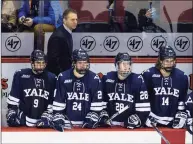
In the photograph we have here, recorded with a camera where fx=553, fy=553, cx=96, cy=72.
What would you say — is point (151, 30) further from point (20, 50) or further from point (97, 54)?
point (20, 50)

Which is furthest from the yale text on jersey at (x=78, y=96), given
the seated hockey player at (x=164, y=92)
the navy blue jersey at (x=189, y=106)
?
the navy blue jersey at (x=189, y=106)

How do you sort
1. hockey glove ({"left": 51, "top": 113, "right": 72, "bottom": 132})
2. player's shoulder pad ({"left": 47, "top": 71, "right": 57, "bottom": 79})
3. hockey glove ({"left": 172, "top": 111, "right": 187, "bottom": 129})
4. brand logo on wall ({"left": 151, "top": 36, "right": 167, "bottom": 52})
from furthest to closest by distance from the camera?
brand logo on wall ({"left": 151, "top": 36, "right": 167, "bottom": 52})
player's shoulder pad ({"left": 47, "top": 71, "right": 57, "bottom": 79})
hockey glove ({"left": 172, "top": 111, "right": 187, "bottom": 129})
hockey glove ({"left": 51, "top": 113, "right": 72, "bottom": 132})

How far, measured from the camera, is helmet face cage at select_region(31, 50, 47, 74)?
14.6 ft

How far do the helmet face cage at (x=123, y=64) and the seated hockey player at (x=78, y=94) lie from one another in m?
0.19

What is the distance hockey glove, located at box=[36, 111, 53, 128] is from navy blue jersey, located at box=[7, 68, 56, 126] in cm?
7

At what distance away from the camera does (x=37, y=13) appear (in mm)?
4598

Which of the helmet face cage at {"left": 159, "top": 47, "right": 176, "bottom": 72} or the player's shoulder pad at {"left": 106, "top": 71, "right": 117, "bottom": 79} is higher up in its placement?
the helmet face cage at {"left": 159, "top": 47, "right": 176, "bottom": 72}

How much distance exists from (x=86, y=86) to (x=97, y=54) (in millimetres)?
332

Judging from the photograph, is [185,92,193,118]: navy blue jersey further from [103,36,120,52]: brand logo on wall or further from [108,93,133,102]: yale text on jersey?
[103,36,120,52]: brand logo on wall

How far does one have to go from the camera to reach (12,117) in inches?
174

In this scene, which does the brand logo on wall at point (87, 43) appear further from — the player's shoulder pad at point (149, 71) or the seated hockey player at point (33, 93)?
A: the player's shoulder pad at point (149, 71)

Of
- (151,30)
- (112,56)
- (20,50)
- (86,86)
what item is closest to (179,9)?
(151,30)

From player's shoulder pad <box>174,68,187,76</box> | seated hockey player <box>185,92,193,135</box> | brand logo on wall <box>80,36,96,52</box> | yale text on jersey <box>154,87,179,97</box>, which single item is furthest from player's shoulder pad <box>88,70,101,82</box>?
seated hockey player <box>185,92,193,135</box>

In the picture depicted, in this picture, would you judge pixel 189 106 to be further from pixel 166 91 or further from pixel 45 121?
pixel 45 121
